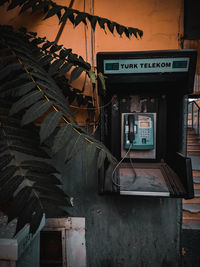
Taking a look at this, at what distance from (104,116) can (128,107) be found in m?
0.22

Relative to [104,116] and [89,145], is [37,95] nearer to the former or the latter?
[89,145]

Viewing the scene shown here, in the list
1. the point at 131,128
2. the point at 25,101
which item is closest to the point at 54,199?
the point at 25,101

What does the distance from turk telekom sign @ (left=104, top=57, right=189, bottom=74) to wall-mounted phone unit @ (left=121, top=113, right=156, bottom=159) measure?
350mm

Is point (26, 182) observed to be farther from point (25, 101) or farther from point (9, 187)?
point (25, 101)

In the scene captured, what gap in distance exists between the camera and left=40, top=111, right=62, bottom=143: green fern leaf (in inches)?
15.9

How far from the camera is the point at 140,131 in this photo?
1335mm

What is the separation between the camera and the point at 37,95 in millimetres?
464

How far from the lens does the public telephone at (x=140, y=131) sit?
133cm

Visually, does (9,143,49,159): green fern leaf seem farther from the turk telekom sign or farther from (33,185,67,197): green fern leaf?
the turk telekom sign

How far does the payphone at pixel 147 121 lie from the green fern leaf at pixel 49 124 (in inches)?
30.5

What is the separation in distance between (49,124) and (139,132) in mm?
1005

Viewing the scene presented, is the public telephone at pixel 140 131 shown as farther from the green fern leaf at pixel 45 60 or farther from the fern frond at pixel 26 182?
the fern frond at pixel 26 182

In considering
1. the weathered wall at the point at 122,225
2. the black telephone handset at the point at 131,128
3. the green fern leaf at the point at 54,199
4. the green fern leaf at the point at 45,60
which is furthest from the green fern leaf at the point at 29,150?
the weathered wall at the point at 122,225

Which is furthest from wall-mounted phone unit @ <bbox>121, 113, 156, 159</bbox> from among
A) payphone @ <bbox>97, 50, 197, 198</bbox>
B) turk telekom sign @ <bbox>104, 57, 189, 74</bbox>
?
turk telekom sign @ <bbox>104, 57, 189, 74</bbox>
